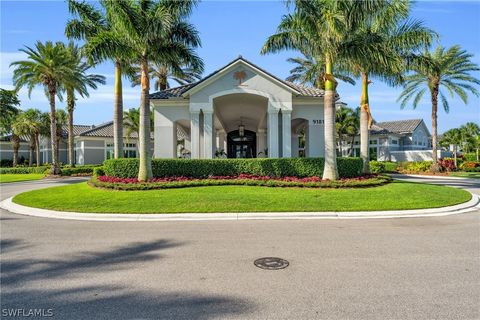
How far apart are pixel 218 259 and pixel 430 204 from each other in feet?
31.7

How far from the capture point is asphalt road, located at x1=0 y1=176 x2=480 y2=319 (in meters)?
4.13

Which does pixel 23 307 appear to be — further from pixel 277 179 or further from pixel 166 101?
pixel 166 101

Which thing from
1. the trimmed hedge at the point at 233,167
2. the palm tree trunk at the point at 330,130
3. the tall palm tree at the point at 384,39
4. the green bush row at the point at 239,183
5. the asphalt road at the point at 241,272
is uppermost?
the tall palm tree at the point at 384,39

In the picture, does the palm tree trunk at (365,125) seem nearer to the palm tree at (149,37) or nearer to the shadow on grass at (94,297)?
the palm tree at (149,37)

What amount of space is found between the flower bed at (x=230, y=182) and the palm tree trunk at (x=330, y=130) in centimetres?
63

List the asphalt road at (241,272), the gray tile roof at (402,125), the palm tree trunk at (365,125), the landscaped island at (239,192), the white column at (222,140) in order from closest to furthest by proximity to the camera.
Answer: the asphalt road at (241,272) → the landscaped island at (239,192) → the palm tree trunk at (365,125) → the white column at (222,140) → the gray tile roof at (402,125)

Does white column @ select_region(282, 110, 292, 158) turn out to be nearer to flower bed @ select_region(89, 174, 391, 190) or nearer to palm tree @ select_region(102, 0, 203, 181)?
flower bed @ select_region(89, 174, 391, 190)

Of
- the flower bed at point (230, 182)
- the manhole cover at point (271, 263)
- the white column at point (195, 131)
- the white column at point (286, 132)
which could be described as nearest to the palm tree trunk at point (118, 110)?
the flower bed at point (230, 182)

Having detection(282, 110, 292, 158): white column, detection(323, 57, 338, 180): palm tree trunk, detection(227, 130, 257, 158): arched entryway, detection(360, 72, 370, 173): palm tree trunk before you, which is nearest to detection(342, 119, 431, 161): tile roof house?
detection(227, 130, 257, 158): arched entryway

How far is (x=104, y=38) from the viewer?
15.6 meters

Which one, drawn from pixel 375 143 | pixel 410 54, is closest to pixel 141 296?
pixel 410 54

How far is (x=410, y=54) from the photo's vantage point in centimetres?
1758

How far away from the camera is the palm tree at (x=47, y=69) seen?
28000 mm

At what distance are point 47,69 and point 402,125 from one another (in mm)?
50422
